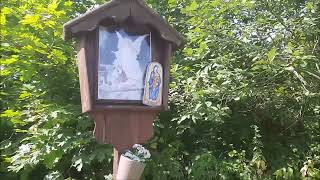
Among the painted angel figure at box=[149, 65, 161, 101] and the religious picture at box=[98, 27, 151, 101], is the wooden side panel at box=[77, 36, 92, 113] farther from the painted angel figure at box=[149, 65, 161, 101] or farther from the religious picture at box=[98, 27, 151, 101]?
the painted angel figure at box=[149, 65, 161, 101]

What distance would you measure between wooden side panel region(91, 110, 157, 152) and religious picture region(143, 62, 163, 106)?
9cm

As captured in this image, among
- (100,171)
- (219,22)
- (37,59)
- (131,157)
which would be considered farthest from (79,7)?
(131,157)

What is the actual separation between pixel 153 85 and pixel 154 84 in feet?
0.04

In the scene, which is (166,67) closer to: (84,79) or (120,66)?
(120,66)

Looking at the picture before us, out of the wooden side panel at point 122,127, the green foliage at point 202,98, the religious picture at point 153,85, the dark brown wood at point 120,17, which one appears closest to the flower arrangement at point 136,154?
the wooden side panel at point 122,127

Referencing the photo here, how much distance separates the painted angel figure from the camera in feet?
9.29

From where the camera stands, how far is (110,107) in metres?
2.67

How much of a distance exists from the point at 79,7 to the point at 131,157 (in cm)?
318

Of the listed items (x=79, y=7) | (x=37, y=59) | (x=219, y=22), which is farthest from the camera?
(x=79, y=7)

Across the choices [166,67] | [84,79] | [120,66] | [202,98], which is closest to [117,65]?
[120,66]

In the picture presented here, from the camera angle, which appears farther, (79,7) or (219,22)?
(79,7)

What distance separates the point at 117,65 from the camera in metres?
2.74

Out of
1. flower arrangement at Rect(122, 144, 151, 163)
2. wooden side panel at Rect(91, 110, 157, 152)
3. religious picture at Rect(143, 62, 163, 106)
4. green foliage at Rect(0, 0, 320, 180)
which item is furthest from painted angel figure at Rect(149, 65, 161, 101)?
green foliage at Rect(0, 0, 320, 180)

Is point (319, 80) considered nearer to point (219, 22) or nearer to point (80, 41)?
point (219, 22)
